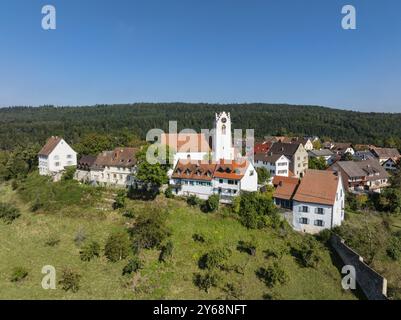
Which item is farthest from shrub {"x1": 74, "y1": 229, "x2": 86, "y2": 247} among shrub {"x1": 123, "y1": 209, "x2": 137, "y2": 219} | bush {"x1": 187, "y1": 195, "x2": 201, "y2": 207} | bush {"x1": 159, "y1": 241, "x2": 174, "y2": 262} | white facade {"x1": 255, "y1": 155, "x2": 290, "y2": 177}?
white facade {"x1": 255, "y1": 155, "x2": 290, "y2": 177}

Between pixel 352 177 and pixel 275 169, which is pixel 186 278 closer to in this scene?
pixel 275 169

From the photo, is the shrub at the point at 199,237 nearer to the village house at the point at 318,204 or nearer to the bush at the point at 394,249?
the village house at the point at 318,204

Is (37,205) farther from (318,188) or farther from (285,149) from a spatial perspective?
(285,149)

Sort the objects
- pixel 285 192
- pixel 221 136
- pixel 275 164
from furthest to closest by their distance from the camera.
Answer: pixel 275 164 < pixel 221 136 < pixel 285 192

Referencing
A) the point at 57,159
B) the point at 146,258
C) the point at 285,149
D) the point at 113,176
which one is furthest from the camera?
the point at 285,149

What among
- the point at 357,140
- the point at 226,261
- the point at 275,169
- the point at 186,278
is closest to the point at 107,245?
the point at 186,278

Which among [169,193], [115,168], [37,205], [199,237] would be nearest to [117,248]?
[199,237]

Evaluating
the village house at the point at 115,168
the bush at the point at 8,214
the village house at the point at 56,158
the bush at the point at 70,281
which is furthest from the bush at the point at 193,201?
the village house at the point at 56,158

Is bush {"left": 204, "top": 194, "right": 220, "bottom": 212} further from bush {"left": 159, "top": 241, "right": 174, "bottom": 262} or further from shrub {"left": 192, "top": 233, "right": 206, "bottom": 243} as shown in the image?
bush {"left": 159, "top": 241, "right": 174, "bottom": 262}
